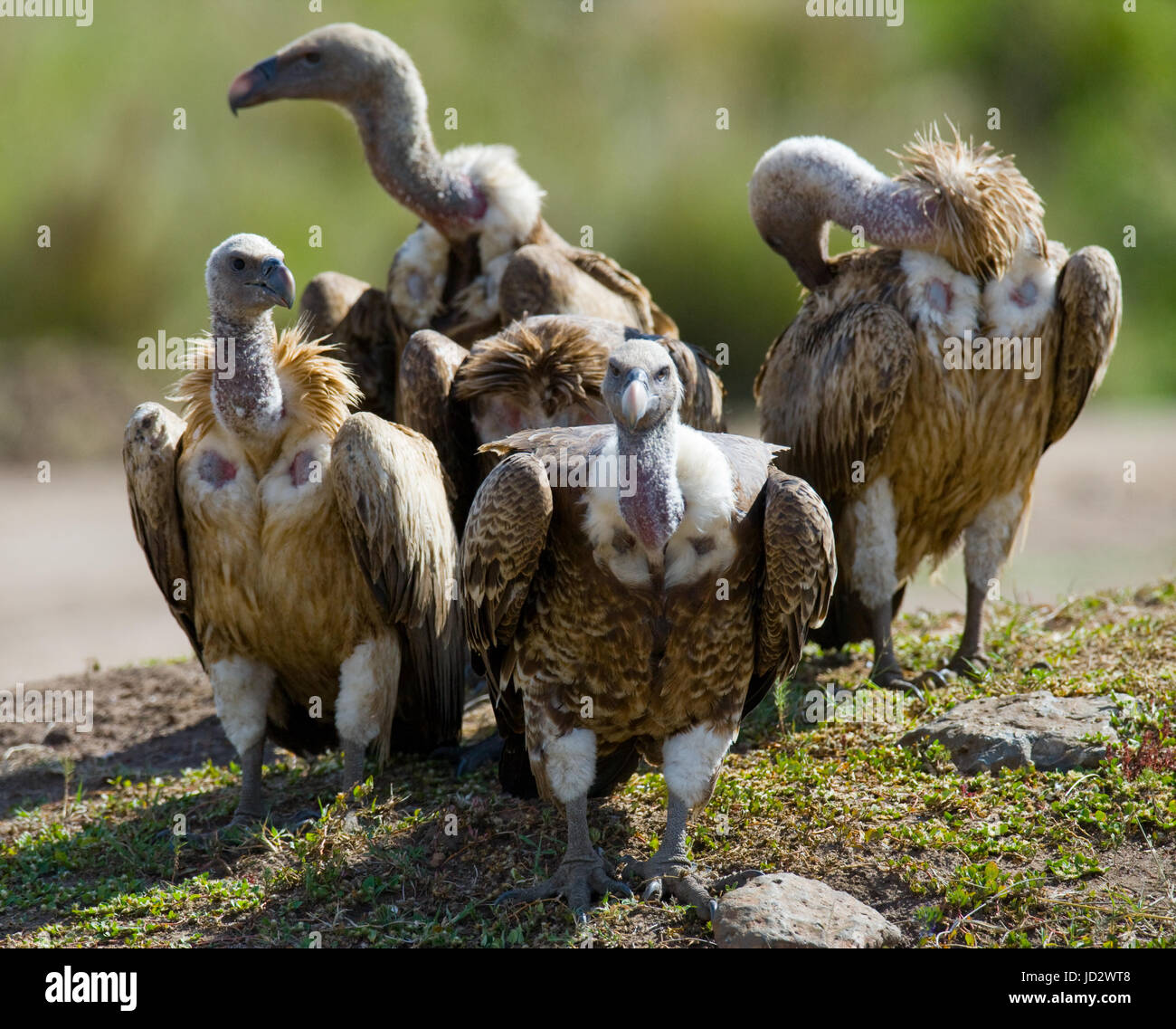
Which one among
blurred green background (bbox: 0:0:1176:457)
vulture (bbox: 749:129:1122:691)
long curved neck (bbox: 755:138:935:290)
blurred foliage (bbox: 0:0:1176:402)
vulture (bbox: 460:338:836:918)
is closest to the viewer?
vulture (bbox: 460:338:836:918)

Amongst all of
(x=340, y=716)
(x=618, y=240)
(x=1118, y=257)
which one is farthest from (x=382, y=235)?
(x=340, y=716)

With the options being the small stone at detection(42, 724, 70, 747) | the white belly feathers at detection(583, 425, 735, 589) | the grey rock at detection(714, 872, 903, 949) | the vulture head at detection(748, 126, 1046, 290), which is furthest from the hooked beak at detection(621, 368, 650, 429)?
the small stone at detection(42, 724, 70, 747)

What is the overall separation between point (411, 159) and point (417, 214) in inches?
11.5

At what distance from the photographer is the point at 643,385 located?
14.5 ft

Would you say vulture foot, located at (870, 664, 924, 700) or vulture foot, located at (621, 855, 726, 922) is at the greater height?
vulture foot, located at (870, 664, 924, 700)

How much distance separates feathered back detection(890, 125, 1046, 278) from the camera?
6293 millimetres

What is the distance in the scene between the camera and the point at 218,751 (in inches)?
276

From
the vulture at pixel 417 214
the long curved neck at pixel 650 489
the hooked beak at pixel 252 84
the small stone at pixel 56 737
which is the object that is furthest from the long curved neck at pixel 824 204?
the small stone at pixel 56 737

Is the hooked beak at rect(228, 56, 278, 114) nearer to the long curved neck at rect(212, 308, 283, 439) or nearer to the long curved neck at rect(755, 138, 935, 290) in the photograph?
the long curved neck at rect(212, 308, 283, 439)

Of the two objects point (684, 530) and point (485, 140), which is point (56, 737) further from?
point (485, 140)

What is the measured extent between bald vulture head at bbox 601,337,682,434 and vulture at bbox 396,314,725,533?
146cm

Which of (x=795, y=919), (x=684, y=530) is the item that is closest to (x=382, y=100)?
(x=684, y=530)

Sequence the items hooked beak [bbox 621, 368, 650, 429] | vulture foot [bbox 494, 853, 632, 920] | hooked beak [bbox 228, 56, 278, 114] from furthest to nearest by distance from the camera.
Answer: hooked beak [bbox 228, 56, 278, 114] < vulture foot [bbox 494, 853, 632, 920] < hooked beak [bbox 621, 368, 650, 429]
